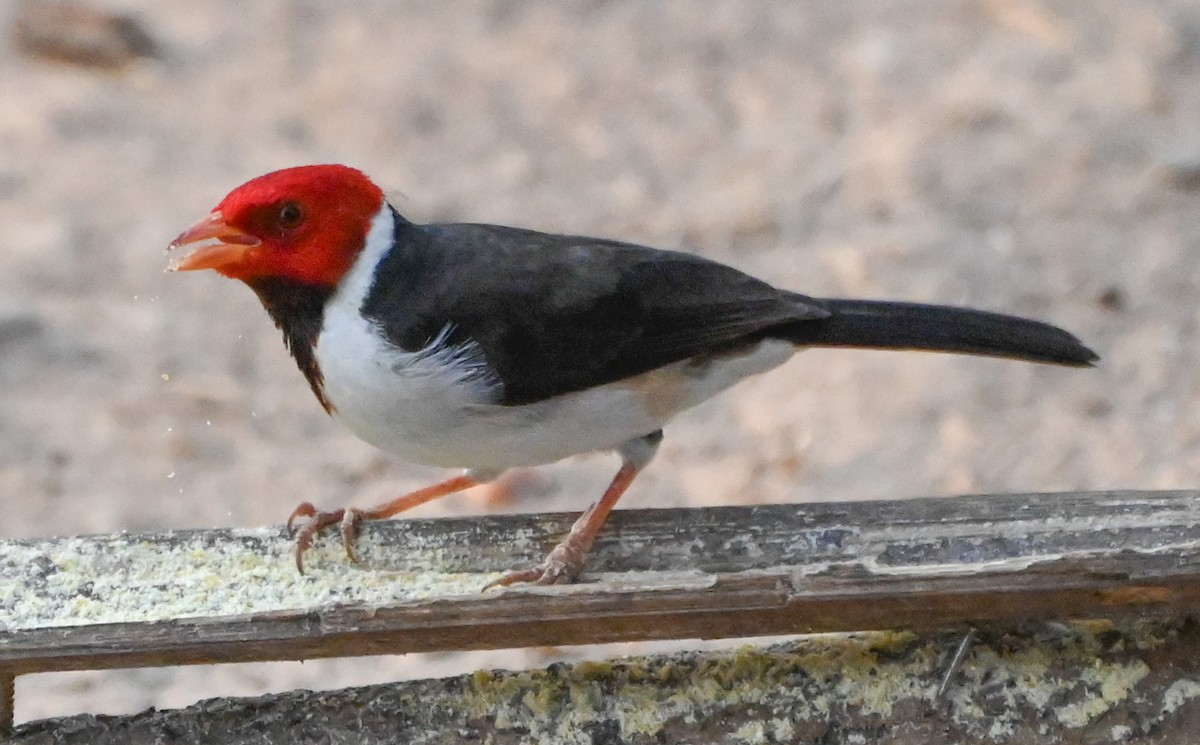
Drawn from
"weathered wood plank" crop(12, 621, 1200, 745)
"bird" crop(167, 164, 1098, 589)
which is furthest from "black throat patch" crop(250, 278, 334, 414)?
"weathered wood plank" crop(12, 621, 1200, 745)

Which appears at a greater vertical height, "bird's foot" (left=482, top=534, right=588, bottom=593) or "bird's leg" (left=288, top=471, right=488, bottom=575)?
"bird's leg" (left=288, top=471, right=488, bottom=575)

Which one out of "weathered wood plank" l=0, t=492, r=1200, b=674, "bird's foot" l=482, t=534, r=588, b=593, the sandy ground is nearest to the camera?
"weathered wood plank" l=0, t=492, r=1200, b=674

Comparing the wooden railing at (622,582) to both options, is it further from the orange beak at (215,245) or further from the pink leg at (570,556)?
the orange beak at (215,245)

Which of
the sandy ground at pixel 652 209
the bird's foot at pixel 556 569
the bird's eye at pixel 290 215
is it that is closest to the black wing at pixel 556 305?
the bird's eye at pixel 290 215

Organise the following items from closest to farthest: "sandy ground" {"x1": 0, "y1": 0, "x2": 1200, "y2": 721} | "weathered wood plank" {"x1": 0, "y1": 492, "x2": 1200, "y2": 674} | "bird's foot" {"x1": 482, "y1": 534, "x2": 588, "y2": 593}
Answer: "weathered wood plank" {"x1": 0, "y1": 492, "x2": 1200, "y2": 674} < "bird's foot" {"x1": 482, "y1": 534, "x2": 588, "y2": 593} < "sandy ground" {"x1": 0, "y1": 0, "x2": 1200, "y2": 721}

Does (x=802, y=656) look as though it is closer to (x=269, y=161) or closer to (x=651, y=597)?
(x=651, y=597)

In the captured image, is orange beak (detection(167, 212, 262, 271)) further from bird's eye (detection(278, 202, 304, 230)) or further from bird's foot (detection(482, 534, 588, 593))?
bird's foot (detection(482, 534, 588, 593))
